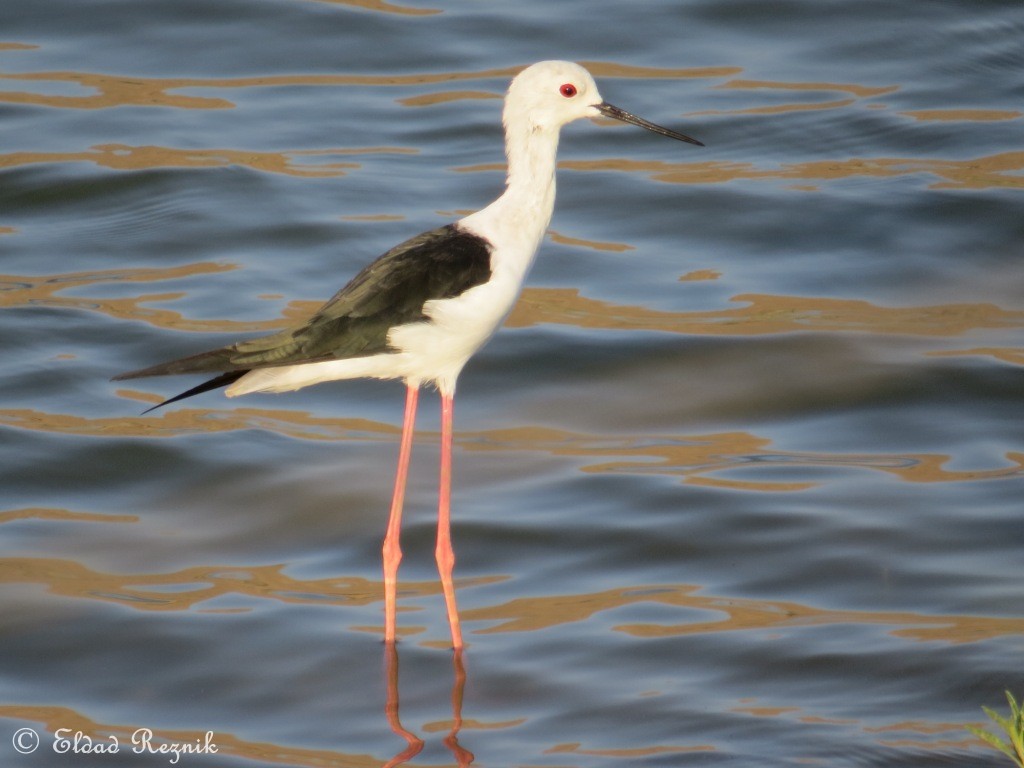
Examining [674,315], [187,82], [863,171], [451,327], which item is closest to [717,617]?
[451,327]

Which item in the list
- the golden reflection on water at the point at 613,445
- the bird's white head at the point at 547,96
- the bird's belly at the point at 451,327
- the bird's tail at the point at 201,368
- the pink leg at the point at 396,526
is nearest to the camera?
the bird's tail at the point at 201,368

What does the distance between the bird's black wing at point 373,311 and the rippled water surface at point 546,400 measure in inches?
47.3

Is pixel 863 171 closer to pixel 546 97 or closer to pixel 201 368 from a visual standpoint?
pixel 546 97

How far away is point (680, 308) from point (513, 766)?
4782 mm

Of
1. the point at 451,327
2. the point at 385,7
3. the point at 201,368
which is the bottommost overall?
the point at 201,368

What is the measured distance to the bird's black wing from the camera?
6078 mm

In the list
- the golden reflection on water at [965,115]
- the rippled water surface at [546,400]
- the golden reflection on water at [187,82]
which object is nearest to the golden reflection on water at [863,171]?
the rippled water surface at [546,400]

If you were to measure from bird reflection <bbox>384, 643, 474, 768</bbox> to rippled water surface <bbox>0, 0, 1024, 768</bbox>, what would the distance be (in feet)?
0.06

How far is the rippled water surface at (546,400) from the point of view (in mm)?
6059

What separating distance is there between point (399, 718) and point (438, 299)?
155cm

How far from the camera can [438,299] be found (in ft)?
20.2

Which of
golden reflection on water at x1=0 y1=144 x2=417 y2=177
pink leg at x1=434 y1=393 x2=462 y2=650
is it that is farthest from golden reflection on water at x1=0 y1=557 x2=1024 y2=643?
golden reflection on water at x1=0 y1=144 x2=417 y2=177

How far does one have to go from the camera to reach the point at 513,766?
5.53m

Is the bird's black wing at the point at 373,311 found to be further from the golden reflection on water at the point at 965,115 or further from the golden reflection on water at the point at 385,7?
the golden reflection on water at the point at 385,7
